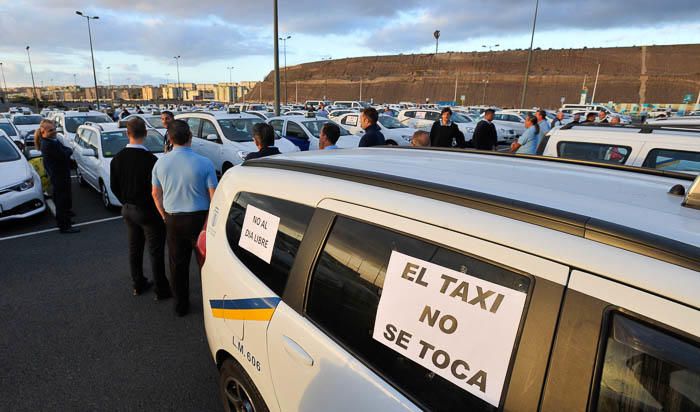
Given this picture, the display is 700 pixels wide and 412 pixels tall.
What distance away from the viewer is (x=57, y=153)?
5.93m

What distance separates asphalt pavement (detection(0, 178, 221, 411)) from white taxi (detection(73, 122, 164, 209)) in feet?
7.44

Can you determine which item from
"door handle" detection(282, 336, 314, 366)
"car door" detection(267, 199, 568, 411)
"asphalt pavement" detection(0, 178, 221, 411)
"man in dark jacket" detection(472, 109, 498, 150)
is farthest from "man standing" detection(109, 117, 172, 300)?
"man in dark jacket" detection(472, 109, 498, 150)

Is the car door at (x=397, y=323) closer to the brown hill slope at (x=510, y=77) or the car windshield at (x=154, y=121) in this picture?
the car windshield at (x=154, y=121)

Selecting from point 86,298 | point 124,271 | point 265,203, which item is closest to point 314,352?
point 265,203

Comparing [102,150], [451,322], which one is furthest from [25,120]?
[451,322]

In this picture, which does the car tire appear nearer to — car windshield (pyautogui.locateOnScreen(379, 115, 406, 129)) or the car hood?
the car hood

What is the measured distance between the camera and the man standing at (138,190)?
3900mm

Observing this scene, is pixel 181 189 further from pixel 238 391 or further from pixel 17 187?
pixel 17 187

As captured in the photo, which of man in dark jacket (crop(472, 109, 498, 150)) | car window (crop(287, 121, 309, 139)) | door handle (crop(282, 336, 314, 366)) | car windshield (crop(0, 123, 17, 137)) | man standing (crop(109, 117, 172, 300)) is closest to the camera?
door handle (crop(282, 336, 314, 366))

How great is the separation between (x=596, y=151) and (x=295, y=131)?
29.4ft

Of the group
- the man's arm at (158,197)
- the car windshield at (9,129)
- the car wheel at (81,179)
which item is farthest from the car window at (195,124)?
the man's arm at (158,197)

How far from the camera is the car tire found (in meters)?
2.01

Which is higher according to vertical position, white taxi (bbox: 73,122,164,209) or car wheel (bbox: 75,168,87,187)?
white taxi (bbox: 73,122,164,209)

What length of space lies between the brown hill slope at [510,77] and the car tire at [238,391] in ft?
298
